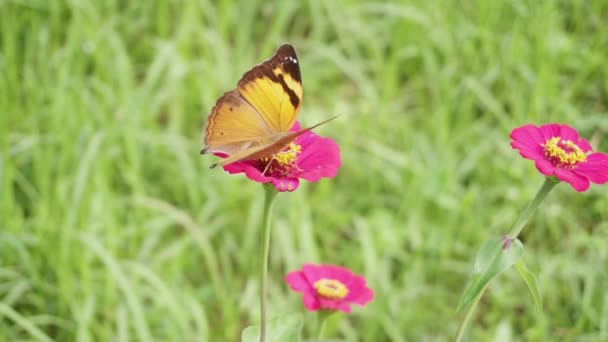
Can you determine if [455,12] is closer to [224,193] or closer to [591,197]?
[591,197]

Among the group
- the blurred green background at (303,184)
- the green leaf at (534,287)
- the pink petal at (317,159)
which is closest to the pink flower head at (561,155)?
the green leaf at (534,287)

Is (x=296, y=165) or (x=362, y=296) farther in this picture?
(x=362, y=296)

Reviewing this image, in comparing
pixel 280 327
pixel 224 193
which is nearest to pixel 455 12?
pixel 224 193

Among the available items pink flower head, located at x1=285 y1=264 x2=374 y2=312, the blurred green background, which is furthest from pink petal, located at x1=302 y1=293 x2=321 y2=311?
the blurred green background

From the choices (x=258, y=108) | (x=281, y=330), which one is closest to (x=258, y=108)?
(x=258, y=108)

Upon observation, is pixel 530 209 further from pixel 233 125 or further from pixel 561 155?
pixel 233 125
